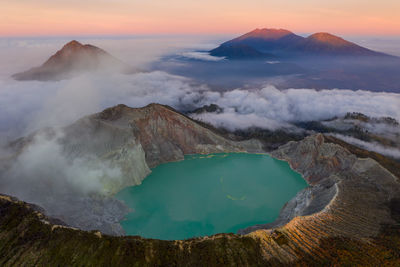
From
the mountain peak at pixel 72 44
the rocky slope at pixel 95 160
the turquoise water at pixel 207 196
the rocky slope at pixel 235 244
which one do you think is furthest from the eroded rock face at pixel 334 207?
the mountain peak at pixel 72 44

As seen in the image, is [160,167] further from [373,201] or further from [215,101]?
[215,101]

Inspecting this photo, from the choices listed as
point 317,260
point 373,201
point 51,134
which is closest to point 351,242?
point 317,260

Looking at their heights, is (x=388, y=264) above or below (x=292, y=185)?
above

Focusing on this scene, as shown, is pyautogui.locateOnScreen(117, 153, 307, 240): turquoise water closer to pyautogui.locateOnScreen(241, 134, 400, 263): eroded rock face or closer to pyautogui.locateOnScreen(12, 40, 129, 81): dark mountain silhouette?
pyautogui.locateOnScreen(241, 134, 400, 263): eroded rock face

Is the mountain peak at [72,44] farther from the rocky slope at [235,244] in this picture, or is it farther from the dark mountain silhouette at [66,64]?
the rocky slope at [235,244]

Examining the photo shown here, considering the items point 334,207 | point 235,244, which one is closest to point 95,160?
point 235,244

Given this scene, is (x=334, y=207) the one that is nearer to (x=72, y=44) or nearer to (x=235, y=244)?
(x=235, y=244)

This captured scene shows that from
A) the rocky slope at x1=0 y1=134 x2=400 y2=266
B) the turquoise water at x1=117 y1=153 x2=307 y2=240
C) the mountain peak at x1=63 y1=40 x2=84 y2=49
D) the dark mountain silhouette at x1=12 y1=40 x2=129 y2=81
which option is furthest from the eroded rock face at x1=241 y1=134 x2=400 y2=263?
the mountain peak at x1=63 y1=40 x2=84 y2=49
